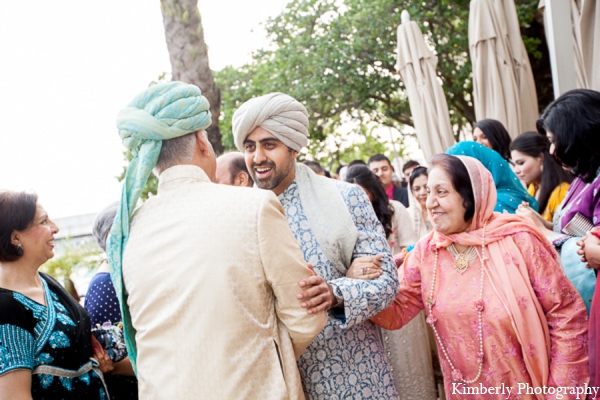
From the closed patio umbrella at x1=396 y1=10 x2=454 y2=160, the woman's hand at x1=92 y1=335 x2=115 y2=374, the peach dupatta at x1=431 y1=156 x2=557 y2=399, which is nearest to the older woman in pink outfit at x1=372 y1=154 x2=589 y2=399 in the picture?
the peach dupatta at x1=431 y1=156 x2=557 y2=399

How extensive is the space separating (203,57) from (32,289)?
399 cm

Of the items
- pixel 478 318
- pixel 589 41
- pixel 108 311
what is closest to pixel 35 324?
pixel 108 311

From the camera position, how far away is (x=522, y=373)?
2.50 meters

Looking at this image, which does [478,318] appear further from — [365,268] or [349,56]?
[349,56]

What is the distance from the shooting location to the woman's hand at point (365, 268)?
227 centimetres

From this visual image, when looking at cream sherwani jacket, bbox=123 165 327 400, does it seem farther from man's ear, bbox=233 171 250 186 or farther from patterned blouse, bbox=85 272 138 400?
man's ear, bbox=233 171 250 186

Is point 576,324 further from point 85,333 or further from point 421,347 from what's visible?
point 85,333

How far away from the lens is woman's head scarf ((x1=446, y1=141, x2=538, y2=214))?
12.0 feet

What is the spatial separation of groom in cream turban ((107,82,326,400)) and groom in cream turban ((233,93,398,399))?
1.06ft

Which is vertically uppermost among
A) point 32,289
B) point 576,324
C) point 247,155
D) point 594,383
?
point 247,155

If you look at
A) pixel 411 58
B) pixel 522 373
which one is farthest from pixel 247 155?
pixel 411 58

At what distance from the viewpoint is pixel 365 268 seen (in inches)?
89.6

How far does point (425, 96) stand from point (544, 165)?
121 inches

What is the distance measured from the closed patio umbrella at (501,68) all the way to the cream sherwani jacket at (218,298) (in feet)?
16.8
